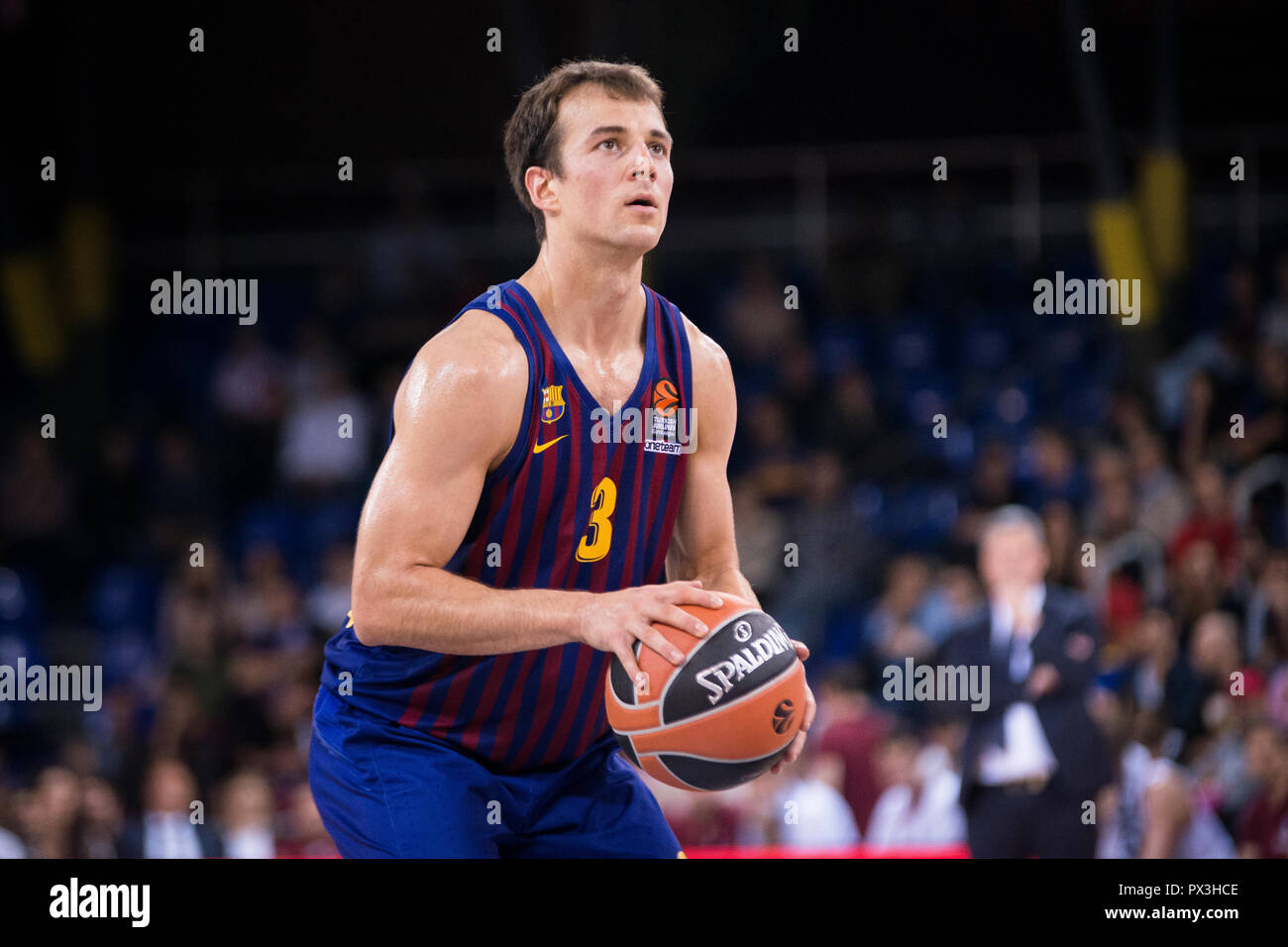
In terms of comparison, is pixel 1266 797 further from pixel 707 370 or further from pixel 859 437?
pixel 707 370

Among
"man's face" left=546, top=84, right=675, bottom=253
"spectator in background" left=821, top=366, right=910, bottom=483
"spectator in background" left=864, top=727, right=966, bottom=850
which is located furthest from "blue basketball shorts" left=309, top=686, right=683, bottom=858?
"spectator in background" left=821, top=366, right=910, bottom=483

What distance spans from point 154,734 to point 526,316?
5559mm

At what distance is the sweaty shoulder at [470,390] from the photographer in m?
2.91

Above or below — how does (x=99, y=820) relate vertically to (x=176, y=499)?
below

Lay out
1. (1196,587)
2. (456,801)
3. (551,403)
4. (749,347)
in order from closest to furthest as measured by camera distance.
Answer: (456,801) < (551,403) < (1196,587) < (749,347)

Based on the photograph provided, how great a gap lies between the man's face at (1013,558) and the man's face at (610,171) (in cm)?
321

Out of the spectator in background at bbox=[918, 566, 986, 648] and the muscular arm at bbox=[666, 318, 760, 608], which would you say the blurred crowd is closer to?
the spectator in background at bbox=[918, 566, 986, 648]

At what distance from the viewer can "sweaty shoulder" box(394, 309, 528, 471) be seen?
2906mm

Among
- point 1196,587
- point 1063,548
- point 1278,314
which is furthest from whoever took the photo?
point 1278,314

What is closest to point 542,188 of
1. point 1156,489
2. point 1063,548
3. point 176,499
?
point 1063,548

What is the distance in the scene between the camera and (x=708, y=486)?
11.0ft

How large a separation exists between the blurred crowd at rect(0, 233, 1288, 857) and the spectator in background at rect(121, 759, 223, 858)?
0.02m

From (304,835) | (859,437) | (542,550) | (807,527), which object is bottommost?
(304,835)

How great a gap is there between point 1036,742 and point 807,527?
2561 mm
